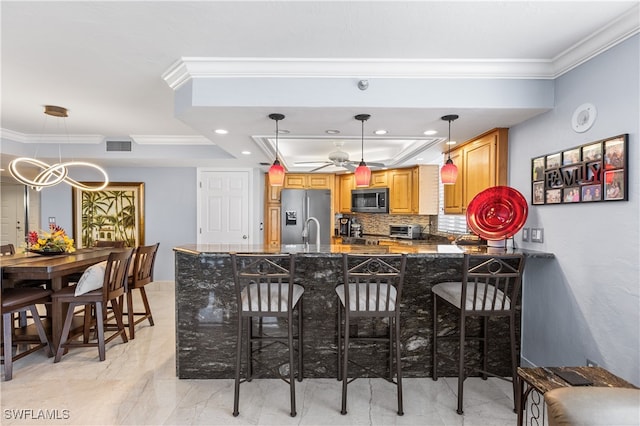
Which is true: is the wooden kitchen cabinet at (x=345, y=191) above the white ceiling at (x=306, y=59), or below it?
below

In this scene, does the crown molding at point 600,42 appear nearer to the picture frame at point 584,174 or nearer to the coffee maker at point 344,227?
the picture frame at point 584,174

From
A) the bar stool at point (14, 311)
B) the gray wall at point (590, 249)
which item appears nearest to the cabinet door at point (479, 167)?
the gray wall at point (590, 249)

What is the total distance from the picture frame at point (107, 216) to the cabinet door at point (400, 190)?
417 centimetres

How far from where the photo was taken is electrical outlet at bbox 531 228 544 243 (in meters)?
2.51

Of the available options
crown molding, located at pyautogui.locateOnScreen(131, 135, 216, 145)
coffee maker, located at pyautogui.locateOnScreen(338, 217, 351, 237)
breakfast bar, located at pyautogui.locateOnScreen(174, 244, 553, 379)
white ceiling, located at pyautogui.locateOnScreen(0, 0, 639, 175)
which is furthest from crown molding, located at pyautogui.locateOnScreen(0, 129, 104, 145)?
coffee maker, located at pyautogui.locateOnScreen(338, 217, 351, 237)

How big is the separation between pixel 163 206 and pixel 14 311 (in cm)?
292

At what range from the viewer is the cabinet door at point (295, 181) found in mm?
5941

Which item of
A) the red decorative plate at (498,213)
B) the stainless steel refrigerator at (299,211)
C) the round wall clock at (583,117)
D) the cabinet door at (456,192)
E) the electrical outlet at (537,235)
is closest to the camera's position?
the round wall clock at (583,117)

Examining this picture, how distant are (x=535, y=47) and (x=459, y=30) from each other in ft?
2.03

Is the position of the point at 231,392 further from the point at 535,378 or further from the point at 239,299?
the point at 535,378

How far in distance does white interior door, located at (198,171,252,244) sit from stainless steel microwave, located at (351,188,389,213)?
1.83 m

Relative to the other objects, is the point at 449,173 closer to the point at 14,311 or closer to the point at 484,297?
the point at 484,297

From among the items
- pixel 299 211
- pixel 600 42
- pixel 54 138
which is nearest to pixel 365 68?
pixel 600 42

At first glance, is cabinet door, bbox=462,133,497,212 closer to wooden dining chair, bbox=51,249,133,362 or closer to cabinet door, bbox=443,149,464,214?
cabinet door, bbox=443,149,464,214
